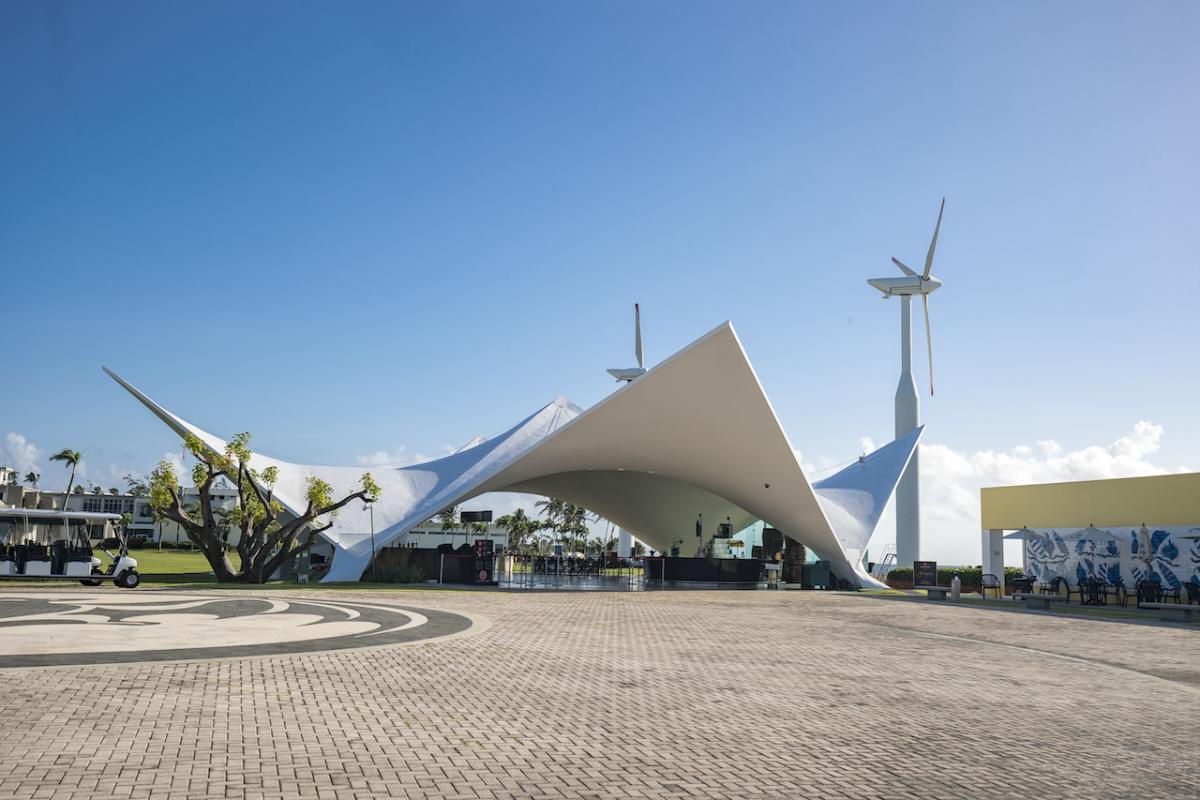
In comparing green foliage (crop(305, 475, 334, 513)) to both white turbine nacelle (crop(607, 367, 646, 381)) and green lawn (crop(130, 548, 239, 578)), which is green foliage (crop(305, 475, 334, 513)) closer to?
green lawn (crop(130, 548, 239, 578))

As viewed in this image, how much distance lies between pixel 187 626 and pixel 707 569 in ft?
81.7

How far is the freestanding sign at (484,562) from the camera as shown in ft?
95.3

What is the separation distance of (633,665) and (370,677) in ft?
10.0

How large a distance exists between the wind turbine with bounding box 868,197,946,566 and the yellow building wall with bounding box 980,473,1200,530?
7.92 m

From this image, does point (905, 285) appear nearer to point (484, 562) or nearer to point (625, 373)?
point (625, 373)

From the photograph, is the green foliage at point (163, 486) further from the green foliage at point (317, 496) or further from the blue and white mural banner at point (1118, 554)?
the blue and white mural banner at point (1118, 554)

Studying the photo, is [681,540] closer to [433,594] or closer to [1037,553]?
[1037,553]

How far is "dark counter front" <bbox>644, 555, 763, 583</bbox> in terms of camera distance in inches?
1389

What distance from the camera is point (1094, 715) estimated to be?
325 inches

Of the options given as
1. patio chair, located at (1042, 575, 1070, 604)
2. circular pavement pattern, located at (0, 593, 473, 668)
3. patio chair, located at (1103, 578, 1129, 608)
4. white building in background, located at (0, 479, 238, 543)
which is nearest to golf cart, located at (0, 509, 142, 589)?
circular pavement pattern, located at (0, 593, 473, 668)

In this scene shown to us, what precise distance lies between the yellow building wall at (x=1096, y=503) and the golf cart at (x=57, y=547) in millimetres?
28242

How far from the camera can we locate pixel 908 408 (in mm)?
44125

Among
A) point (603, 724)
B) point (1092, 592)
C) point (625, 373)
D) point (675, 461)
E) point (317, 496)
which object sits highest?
point (625, 373)

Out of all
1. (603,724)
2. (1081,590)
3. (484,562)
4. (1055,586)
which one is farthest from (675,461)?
(603,724)
